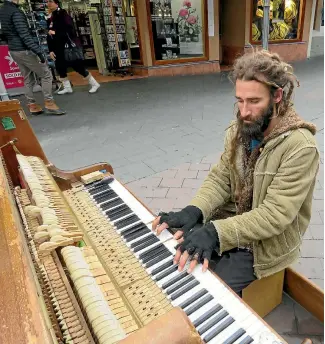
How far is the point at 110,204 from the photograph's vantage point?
6.26 ft

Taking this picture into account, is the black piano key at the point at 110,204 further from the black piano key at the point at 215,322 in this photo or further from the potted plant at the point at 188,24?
the potted plant at the point at 188,24

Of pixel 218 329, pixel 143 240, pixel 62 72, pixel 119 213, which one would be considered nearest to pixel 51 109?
pixel 62 72

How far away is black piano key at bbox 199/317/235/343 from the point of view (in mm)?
1123

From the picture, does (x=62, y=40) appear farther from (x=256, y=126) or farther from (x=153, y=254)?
(x=153, y=254)

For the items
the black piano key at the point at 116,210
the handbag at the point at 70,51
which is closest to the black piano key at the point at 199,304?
the black piano key at the point at 116,210

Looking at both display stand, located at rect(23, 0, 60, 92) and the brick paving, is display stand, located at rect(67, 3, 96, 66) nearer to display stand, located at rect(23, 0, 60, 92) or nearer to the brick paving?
display stand, located at rect(23, 0, 60, 92)

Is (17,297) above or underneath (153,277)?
above

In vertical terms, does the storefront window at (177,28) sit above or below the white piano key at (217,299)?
above

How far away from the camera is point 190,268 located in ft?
4.50

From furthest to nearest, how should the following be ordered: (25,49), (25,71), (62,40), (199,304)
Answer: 1. (62,40)
2. (25,71)
3. (25,49)
4. (199,304)

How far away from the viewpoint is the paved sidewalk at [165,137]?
2887mm

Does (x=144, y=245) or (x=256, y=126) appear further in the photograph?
(x=256, y=126)

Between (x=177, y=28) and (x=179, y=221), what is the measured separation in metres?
9.15

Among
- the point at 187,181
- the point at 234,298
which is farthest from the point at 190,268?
the point at 187,181
